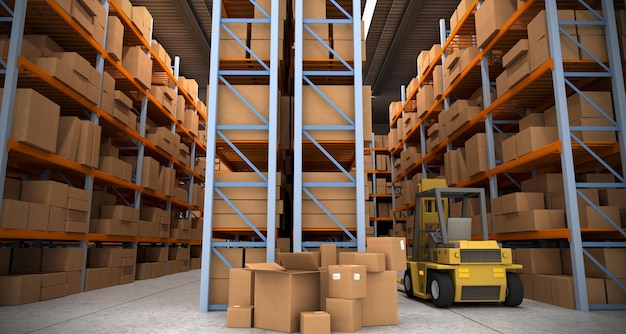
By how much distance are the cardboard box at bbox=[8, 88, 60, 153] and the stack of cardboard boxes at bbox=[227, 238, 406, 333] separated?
370 cm

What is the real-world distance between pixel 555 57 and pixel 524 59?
84cm

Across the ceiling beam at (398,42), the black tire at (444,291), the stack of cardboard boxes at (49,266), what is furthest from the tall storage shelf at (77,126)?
the ceiling beam at (398,42)

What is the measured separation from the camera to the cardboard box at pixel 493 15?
7.83 metres

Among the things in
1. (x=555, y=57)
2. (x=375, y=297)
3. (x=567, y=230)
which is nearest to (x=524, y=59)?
(x=555, y=57)

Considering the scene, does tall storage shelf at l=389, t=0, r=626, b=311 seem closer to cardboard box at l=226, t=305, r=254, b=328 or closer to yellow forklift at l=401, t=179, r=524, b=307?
yellow forklift at l=401, t=179, r=524, b=307

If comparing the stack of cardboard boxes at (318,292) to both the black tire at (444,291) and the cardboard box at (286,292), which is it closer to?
the cardboard box at (286,292)

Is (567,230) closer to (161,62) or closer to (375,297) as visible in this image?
(375,297)

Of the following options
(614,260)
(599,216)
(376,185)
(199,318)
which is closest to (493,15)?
(599,216)

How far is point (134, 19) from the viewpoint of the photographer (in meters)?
9.56

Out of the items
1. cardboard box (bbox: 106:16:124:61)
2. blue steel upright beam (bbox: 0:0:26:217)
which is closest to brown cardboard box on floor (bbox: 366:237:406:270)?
blue steel upright beam (bbox: 0:0:26:217)

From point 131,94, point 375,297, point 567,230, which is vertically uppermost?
point 131,94

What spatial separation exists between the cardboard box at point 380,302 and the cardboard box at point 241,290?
1317 millimetres

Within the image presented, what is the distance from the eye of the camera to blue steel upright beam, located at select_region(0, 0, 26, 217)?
588 centimetres

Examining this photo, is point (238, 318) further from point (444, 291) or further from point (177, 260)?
point (177, 260)
